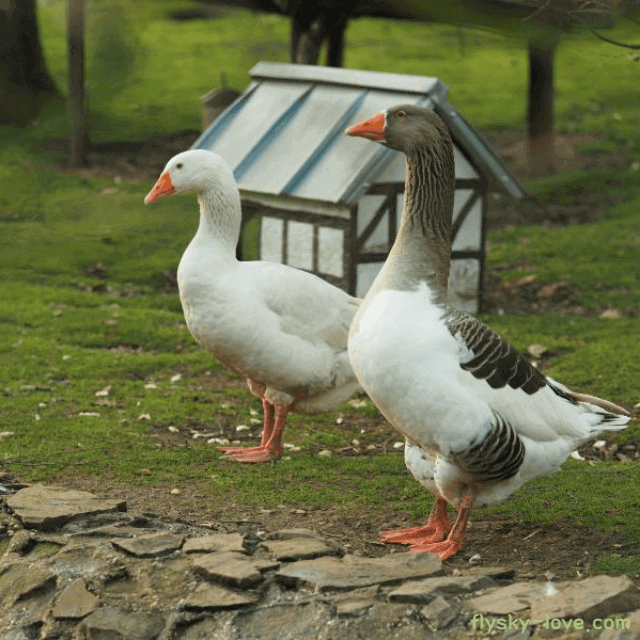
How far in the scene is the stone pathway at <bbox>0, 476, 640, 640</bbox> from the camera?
14.9 feet

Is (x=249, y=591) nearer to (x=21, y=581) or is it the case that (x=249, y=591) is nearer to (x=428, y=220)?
(x=21, y=581)

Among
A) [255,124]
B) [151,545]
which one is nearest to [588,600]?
[151,545]

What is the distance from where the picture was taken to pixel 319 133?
11.8 meters

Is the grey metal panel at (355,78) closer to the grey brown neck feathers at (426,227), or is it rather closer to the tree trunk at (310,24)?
the tree trunk at (310,24)

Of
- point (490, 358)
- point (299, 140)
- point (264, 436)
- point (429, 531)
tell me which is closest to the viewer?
point (490, 358)

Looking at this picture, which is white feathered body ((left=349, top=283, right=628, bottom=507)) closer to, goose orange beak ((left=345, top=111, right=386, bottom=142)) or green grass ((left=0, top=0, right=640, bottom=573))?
green grass ((left=0, top=0, right=640, bottom=573))

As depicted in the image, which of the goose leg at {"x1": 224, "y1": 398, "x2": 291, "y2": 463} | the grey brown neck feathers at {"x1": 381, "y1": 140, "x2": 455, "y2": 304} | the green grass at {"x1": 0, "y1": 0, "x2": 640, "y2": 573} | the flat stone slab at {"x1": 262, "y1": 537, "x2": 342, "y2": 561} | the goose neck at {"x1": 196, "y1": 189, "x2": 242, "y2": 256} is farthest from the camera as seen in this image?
the goose leg at {"x1": 224, "y1": 398, "x2": 291, "y2": 463}

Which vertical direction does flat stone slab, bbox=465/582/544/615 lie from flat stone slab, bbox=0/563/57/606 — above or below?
above

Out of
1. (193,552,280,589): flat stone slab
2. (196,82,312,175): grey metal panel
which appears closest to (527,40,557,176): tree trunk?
(196,82,312,175): grey metal panel

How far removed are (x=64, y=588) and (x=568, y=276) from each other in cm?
974

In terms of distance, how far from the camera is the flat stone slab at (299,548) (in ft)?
17.6

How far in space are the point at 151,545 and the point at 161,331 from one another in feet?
20.3

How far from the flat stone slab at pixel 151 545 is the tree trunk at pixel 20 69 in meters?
2.24

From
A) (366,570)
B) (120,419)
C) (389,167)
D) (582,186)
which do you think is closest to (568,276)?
(389,167)
